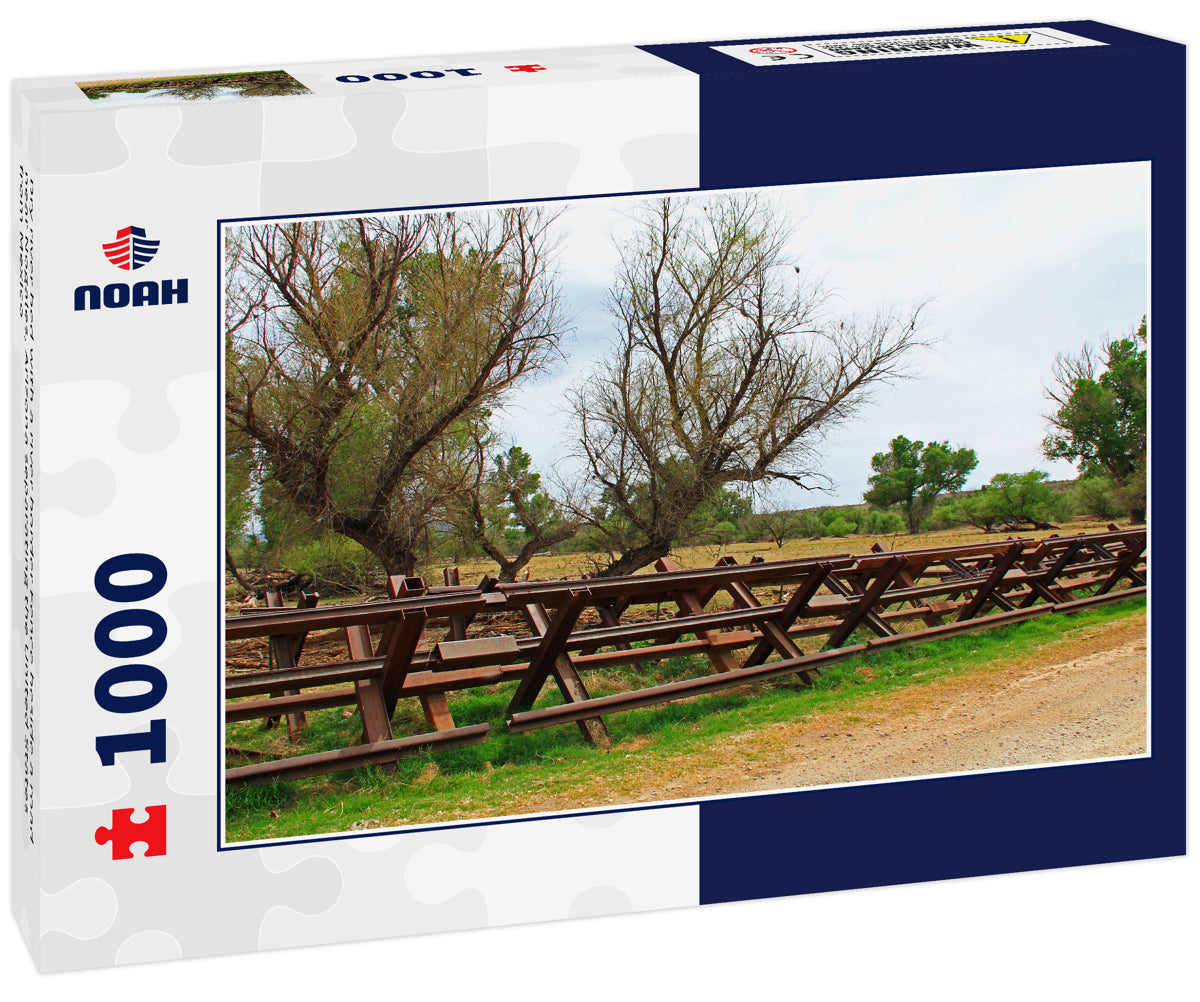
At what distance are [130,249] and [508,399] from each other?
128 inches

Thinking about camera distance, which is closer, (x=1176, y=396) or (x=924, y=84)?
(x=924, y=84)

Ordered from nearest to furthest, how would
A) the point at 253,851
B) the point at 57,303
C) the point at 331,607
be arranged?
the point at 57,303 < the point at 253,851 < the point at 331,607

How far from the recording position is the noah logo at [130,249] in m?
5.08

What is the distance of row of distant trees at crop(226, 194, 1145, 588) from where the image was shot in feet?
23.7

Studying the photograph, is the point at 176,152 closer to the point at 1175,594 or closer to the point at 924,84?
the point at 924,84

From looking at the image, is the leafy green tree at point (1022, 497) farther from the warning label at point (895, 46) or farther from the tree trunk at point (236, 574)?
the tree trunk at point (236, 574)

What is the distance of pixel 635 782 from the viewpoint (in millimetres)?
6371

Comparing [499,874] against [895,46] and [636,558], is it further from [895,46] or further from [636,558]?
[895,46]

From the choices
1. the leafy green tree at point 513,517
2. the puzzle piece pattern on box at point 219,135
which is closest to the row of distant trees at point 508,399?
the leafy green tree at point 513,517

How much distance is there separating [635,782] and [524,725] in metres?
0.85

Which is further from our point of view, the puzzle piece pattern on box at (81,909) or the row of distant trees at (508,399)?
the row of distant trees at (508,399)

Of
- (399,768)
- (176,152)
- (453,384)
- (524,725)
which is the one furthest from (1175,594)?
(176,152)

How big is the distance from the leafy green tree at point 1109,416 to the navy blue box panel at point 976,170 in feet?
0.45

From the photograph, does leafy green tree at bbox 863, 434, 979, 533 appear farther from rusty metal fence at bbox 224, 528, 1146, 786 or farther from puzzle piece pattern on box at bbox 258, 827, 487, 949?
puzzle piece pattern on box at bbox 258, 827, 487, 949
